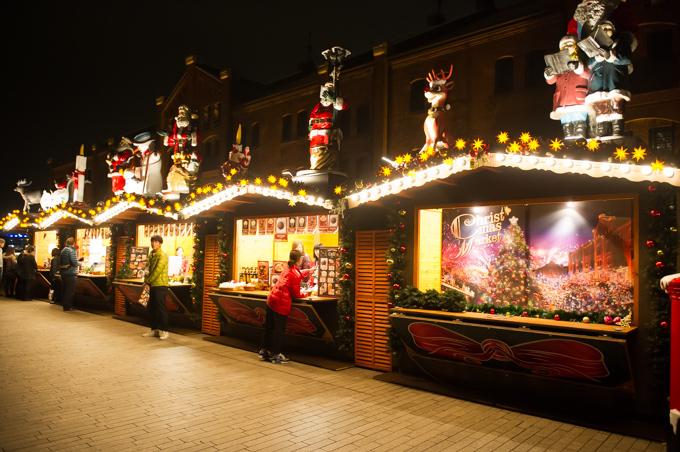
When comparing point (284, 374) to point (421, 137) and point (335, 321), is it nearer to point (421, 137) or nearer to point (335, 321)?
point (335, 321)

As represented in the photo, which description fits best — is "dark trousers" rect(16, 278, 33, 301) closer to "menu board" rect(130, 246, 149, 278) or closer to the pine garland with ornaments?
"menu board" rect(130, 246, 149, 278)

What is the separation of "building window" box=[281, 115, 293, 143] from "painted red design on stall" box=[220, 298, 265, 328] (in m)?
12.4

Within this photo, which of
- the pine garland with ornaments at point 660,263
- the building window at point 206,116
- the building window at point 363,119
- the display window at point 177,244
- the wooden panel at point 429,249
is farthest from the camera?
the building window at point 206,116

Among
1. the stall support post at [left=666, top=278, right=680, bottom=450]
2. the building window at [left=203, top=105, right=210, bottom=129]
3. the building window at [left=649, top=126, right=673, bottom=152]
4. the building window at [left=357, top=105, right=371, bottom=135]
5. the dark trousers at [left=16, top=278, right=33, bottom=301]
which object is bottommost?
the dark trousers at [left=16, top=278, right=33, bottom=301]

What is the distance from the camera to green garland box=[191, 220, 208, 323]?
12.4m

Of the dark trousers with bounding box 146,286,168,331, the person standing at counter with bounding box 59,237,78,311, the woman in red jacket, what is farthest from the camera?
the person standing at counter with bounding box 59,237,78,311

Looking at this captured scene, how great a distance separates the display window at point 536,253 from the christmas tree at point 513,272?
0.05ft

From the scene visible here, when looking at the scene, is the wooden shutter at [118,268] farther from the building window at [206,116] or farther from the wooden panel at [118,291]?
the building window at [206,116]

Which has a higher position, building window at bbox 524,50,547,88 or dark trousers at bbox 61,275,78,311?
building window at bbox 524,50,547,88

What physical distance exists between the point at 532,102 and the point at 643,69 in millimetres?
2911

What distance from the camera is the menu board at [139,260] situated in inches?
577

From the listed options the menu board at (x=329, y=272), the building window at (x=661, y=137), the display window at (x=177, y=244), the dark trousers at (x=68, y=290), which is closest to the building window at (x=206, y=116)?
the display window at (x=177, y=244)

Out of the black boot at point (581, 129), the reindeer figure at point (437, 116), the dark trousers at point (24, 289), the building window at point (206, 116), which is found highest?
the building window at point (206, 116)

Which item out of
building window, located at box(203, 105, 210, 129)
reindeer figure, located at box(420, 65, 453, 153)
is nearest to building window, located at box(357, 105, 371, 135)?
building window, located at box(203, 105, 210, 129)
